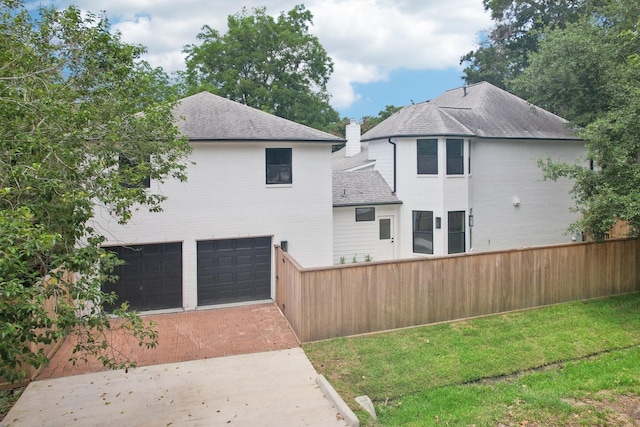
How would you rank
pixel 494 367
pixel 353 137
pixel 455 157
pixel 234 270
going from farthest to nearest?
pixel 353 137
pixel 455 157
pixel 234 270
pixel 494 367

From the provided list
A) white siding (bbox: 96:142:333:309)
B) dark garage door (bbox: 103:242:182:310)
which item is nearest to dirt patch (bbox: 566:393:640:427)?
white siding (bbox: 96:142:333:309)

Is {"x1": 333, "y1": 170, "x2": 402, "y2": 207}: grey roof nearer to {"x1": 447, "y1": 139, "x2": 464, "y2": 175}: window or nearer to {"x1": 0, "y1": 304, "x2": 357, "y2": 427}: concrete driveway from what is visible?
{"x1": 447, "y1": 139, "x2": 464, "y2": 175}: window

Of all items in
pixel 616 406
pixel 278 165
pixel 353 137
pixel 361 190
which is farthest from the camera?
pixel 353 137

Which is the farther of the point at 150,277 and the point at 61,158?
the point at 150,277

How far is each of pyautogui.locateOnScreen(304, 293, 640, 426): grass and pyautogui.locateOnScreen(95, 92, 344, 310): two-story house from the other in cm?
454

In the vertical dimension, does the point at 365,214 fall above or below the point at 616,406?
above

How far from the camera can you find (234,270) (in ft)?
42.5

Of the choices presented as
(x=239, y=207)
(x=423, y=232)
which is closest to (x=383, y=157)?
(x=423, y=232)

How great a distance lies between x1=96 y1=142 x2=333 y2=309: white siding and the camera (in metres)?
12.3

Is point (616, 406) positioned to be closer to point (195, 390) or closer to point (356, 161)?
point (195, 390)

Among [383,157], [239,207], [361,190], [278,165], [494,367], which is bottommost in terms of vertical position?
[494,367]

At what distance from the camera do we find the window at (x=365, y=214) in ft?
51.5

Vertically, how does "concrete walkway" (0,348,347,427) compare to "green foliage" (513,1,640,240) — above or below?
below

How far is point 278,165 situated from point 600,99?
11687mm
